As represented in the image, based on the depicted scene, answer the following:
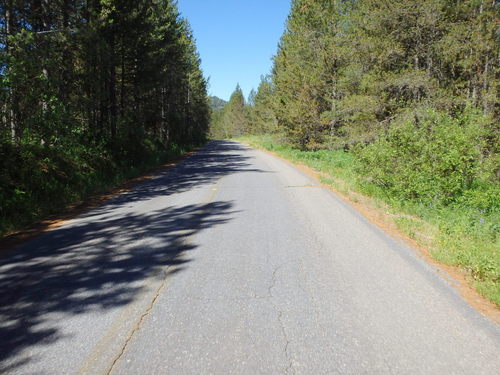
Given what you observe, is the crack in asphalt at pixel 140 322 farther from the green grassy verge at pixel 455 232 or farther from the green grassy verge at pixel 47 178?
the green grassy verge at pixel 47 178

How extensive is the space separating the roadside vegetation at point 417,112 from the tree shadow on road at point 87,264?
14.6 feet

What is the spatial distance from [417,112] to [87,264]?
13290 millimetres

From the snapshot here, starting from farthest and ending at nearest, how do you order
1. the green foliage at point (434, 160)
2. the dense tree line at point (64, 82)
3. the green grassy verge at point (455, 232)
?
the dense tree line at point (64, 82), the green foliage at point (434, 160), the green grassy verge at point (455, 232)

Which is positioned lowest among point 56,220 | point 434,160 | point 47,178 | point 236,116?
point 56,220

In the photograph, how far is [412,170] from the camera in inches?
323

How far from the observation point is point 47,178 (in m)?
8.70

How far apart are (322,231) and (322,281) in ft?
7.07

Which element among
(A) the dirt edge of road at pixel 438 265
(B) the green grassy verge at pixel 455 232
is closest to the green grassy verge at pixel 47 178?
(A) the dirt edge of road at pixel 438 265

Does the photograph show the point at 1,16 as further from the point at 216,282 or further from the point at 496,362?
the point at 496,362

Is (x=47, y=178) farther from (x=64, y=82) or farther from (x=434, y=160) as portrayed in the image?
(x=434, y=160)

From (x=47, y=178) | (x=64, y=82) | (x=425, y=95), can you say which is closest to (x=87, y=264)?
(x=47, y=178)

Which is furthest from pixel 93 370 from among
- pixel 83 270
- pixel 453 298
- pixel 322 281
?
pixel 453 298

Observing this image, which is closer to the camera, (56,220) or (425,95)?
(56,220)

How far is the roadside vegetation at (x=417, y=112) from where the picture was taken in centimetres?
652
